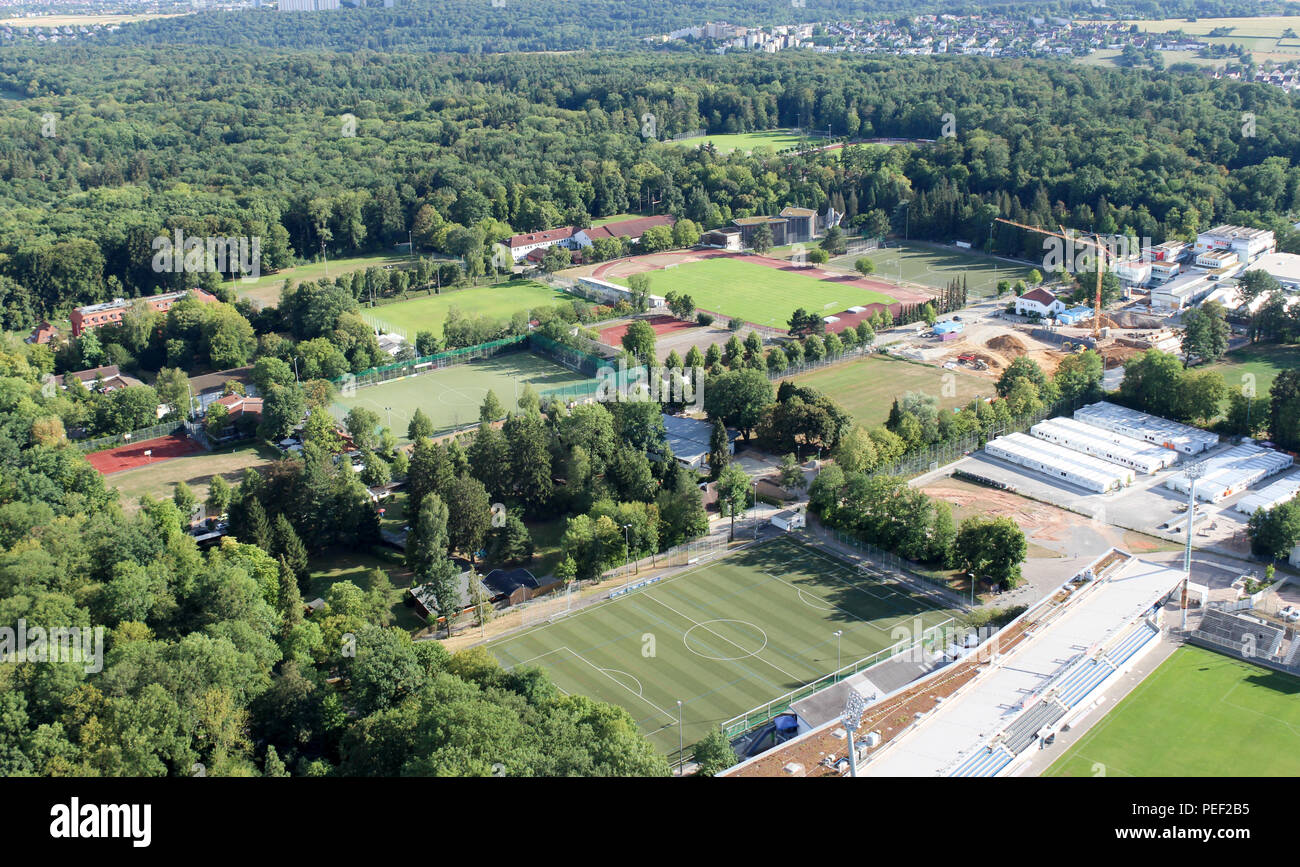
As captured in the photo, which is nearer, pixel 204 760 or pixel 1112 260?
pixel 204 760

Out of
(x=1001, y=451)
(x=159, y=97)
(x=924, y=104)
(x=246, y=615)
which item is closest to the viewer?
(x=246, y=615)

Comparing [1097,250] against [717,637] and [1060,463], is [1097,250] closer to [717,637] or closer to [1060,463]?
[1060,463]

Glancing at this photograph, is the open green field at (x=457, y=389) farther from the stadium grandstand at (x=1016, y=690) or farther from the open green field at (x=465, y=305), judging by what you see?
the stadium grandstand at (x=1016, y=690)

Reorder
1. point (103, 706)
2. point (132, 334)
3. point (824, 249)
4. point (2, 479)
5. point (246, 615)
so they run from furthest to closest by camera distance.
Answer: point (824, 249), point (132, 334), point (2, 479), point (246, 615), point (103, 706)

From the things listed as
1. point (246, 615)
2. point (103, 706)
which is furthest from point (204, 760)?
point (246, 615)

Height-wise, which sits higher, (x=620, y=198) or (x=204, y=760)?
(x=620, y=198)

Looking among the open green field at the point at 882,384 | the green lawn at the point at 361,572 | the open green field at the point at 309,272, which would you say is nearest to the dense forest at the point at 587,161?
the open green field at the point at 309,272

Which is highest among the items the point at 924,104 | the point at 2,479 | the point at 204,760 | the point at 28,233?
the point at 924,104

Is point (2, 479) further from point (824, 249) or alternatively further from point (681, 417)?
point (824, 249)
